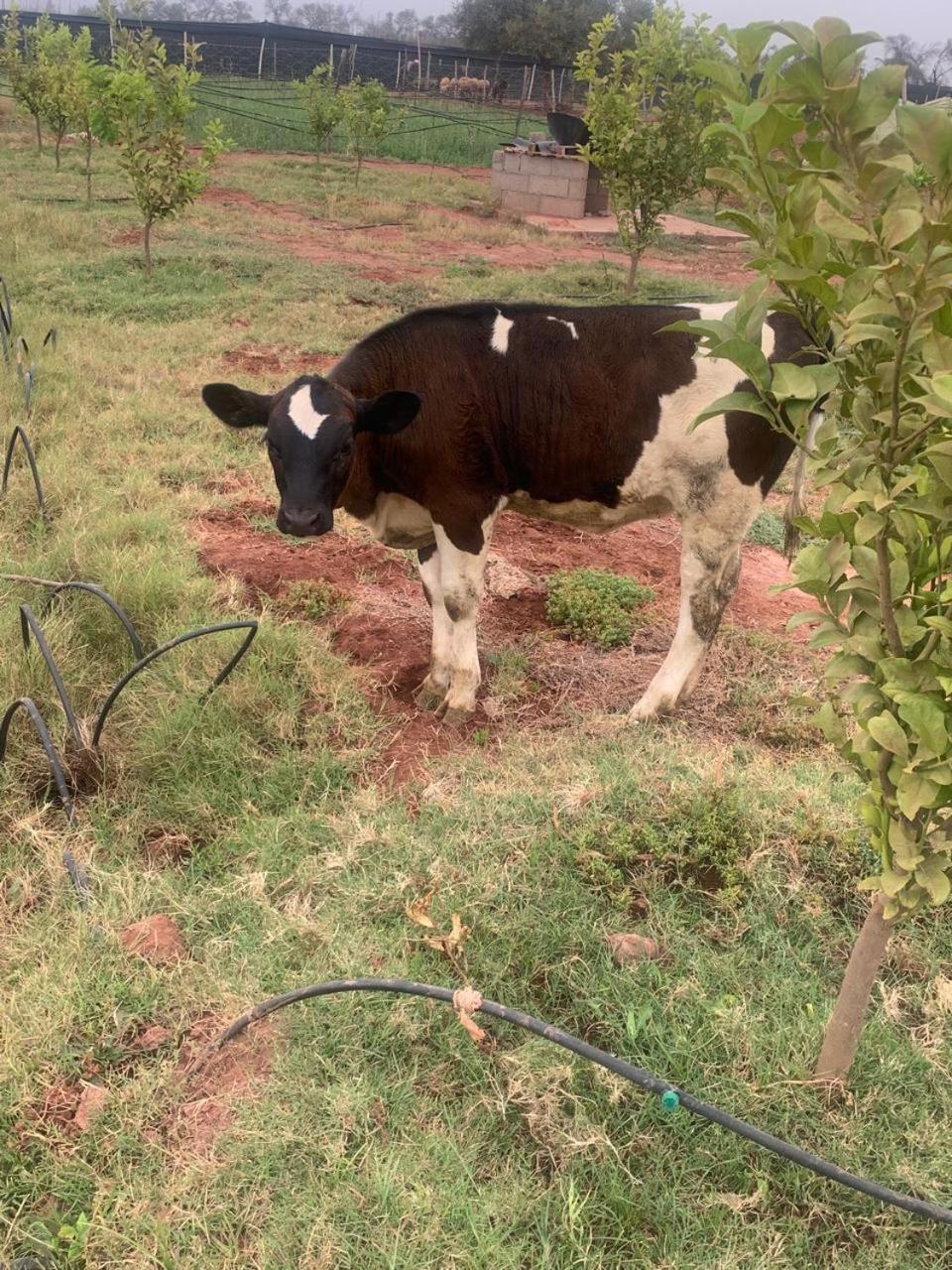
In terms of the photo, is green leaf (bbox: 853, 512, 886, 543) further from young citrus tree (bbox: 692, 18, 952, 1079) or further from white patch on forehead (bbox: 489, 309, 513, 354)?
white patch on forehead (bbox: 489, 309, 513, 354)

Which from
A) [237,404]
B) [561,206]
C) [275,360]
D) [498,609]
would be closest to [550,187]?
[561,206]

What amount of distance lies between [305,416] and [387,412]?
337mm

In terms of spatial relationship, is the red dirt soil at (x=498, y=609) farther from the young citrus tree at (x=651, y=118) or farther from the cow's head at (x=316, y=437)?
the young citrus tree at (x=651, y=118)

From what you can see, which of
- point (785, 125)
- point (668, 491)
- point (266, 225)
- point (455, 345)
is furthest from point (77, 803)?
point (266, 225)

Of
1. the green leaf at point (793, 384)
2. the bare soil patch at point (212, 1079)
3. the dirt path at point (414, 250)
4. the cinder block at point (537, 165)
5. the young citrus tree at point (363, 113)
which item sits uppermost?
the young citrus tree at point (363, 113)

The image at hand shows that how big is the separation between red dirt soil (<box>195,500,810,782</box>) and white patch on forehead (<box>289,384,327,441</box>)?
1.30 meters

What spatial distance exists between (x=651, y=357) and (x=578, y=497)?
2.28 ft

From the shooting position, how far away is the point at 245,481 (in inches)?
268

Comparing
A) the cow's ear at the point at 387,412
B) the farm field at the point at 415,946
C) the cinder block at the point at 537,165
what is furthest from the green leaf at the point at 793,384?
the cinder block at the point at 537,165

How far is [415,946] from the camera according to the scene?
2801 millimetres

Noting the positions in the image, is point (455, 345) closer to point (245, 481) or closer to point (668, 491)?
point (668, 491)

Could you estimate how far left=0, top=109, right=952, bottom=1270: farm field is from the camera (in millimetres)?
2119

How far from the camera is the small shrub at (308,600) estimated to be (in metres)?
5.07

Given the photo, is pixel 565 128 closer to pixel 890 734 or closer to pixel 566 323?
pixel 566 323
